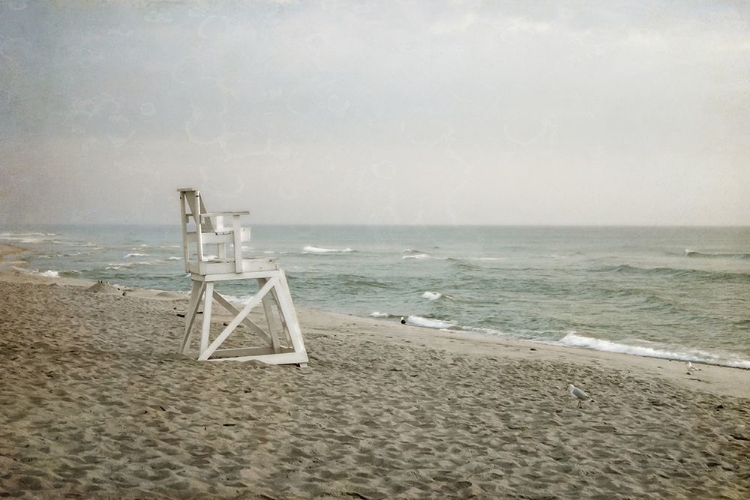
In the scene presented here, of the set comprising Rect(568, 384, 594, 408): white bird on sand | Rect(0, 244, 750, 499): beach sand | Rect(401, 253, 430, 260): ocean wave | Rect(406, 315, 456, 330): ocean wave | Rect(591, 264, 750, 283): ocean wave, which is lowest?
Rect(406, 315, 456, 330): ocean wave

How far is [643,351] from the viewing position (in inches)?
307

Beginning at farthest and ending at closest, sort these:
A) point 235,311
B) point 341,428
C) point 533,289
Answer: point 533,289 < point 235,311 < point 341,428

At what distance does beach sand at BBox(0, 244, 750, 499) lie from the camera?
2.27 metres

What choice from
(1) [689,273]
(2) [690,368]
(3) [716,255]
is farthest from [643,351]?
(3) [716,255]

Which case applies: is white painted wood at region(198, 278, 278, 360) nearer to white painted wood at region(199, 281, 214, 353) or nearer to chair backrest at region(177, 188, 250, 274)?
white painted wood at region(199, 281, 214, 353)

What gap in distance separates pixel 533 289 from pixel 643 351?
Answer: 798 cm

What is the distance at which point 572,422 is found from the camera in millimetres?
3346

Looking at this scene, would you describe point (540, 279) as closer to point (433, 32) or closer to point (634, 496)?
point (433, 32)

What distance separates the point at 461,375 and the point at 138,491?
285 cm

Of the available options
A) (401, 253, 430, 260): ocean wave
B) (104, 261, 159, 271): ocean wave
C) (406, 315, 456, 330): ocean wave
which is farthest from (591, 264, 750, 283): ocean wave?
(104, 261, 159, 271): ocean wave

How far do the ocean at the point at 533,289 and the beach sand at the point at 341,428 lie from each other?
14.1 ft

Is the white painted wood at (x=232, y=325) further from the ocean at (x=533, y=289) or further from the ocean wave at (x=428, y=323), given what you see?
the ocean at (x=533, y=289)

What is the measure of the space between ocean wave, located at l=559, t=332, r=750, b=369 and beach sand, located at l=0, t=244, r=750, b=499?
2.31 m

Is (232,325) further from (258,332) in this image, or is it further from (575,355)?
(575,355)
